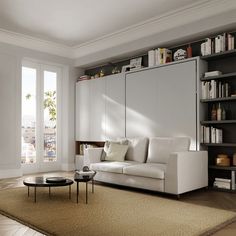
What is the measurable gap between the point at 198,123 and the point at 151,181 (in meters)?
1.27

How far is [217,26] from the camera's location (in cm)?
466

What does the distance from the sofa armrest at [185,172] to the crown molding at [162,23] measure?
7.31 feet

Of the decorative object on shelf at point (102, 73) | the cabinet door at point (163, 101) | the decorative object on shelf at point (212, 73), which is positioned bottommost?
the cabinet door at point (163, 101)

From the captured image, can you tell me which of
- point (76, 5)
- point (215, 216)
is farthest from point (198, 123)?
point (76, 5)

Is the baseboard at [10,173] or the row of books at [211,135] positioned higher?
the row of books at [211,135]

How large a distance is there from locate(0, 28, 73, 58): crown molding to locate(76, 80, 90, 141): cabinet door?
2.72 feet

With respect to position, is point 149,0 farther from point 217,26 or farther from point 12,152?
point 12,152

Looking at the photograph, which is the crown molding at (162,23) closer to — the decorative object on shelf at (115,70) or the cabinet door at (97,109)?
the decorative object on shelf at (115,70)

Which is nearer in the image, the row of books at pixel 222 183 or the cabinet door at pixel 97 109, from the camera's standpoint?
the row of books at pixel 222 183

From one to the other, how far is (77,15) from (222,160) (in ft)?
11.3

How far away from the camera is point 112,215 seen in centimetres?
327

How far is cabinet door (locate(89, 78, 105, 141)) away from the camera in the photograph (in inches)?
261

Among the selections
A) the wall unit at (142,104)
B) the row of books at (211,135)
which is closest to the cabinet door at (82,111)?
the wall unit at (142,104)

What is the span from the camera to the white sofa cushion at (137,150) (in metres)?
5.33
